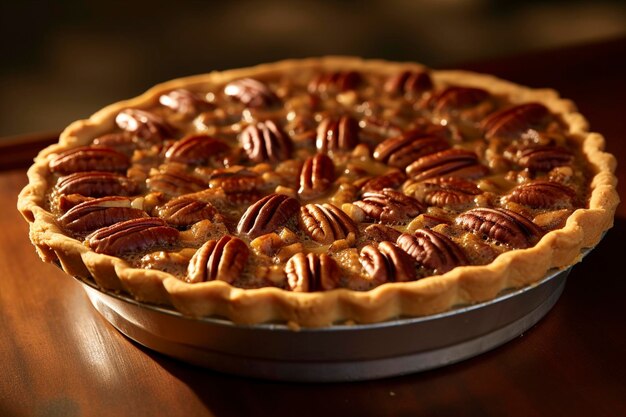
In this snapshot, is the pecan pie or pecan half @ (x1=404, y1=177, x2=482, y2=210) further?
pecan half @ (x1=404, y1=177, x2=482, y2=210)

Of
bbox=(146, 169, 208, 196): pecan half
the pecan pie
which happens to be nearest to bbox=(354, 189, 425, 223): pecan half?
the pecan pie

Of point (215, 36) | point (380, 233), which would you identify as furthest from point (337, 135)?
point (215, 36)

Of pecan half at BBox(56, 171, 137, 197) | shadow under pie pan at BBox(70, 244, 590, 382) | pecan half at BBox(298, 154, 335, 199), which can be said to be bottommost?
shadow under pie pan at BBox(70, 244, 590, 382)

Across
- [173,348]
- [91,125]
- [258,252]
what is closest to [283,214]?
[258,252]

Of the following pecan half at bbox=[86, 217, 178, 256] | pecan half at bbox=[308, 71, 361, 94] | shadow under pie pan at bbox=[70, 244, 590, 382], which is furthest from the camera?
pecan half at bbox=[308, 71, 361, 94]

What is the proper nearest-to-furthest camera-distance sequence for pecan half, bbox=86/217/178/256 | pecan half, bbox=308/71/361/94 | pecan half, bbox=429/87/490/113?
pecan half, bbox=86/217/178/256 → pecan half, bbox=429/87/490/113 → pecan half, bbox=308/71/361/94

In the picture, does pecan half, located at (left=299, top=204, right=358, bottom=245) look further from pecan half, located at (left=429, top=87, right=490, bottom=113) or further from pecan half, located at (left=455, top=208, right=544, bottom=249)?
pecan half, located at (left=429, top=87, right=490, bottom=113)
